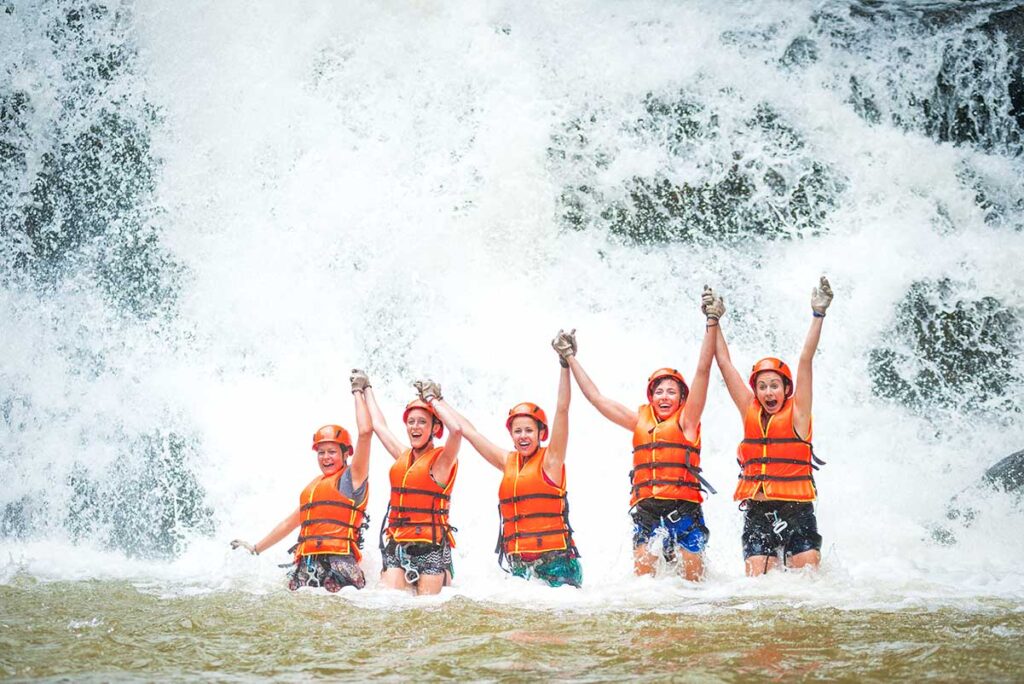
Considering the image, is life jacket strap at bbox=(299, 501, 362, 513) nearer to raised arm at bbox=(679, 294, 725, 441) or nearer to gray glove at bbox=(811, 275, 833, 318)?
raised arm at bbox=(679, 294, 725, 441)

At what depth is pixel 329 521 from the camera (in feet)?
23.2

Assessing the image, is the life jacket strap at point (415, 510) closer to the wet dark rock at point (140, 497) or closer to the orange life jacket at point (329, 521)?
the orange life jacket at point (329, 521)

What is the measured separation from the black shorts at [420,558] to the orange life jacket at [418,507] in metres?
0.04

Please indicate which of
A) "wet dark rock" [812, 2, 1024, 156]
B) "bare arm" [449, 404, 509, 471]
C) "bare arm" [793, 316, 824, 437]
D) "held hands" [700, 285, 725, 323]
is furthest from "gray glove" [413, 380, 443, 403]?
"wet dark rock" [812, 2, 1024, 156]

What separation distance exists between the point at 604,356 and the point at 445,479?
4400mm

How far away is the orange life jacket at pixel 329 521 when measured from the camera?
7.04 m

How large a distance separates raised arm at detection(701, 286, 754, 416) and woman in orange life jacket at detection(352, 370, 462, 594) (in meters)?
1.81

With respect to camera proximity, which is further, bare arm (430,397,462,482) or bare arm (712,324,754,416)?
bare arm (430,397,462,482)

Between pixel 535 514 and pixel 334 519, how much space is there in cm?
154

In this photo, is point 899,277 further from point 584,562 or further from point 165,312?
point 165,312

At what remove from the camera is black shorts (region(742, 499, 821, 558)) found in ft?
20.1

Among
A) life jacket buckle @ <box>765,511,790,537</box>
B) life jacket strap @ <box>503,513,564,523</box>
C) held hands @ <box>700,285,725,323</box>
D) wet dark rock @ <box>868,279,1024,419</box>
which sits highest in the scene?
wet dark rock @ <box>868,279,1024,419</box>

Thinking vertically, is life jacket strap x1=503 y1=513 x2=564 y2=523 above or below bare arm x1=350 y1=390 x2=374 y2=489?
below

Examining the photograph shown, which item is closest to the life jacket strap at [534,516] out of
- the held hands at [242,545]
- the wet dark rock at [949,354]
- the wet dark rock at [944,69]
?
the held hands at [242,545]
